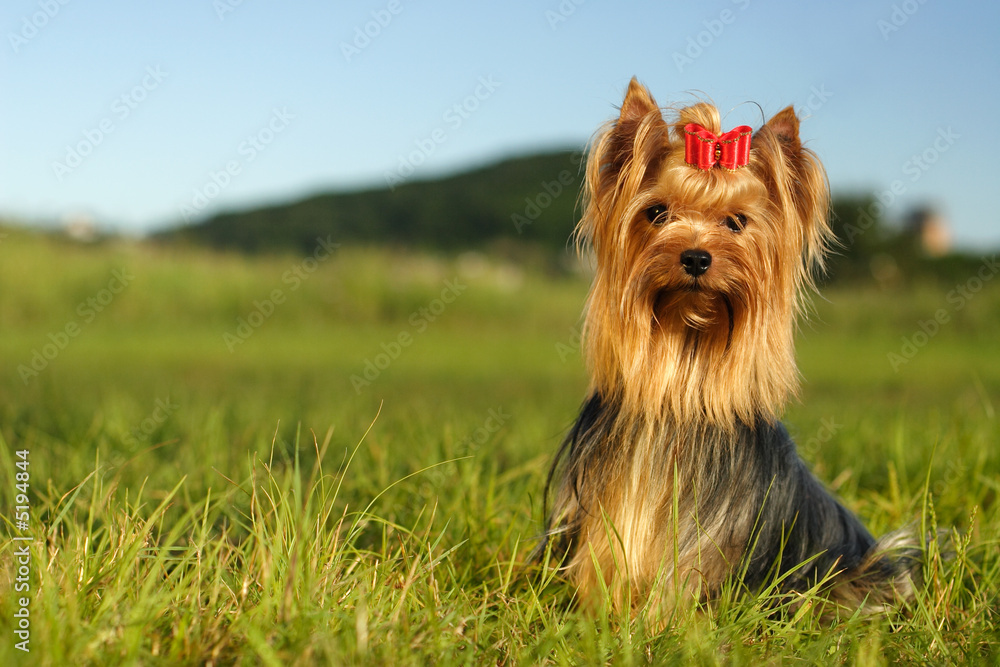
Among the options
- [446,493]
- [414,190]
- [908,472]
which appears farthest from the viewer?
[414,190]

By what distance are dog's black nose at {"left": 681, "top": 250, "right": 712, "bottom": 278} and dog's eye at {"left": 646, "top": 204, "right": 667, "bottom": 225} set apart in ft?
0.63

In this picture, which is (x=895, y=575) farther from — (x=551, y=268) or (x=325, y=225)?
(x=325, y=225)

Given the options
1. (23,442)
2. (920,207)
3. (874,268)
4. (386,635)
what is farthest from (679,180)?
(920,207)

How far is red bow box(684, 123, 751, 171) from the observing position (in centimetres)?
257

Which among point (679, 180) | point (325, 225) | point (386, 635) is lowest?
point (325, 225)

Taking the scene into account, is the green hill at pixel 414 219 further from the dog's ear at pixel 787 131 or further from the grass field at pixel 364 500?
the dog's ear at pixel 787 131

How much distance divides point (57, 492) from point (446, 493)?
5.61 feet

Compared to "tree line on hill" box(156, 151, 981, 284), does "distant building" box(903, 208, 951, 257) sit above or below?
above

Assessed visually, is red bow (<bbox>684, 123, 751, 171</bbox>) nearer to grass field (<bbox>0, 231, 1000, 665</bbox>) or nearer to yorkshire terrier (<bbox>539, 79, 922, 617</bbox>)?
yorkshire terrier (<bbox>539, 79, 922, 617</bbox>)

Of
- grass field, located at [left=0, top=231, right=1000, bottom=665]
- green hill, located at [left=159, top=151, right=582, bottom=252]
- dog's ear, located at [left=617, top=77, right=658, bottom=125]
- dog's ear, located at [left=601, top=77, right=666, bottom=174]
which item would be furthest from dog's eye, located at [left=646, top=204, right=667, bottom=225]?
green hill, located at [left=159, top=151, right=582, bottom=252]

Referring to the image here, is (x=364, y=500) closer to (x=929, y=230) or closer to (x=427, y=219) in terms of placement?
(x=929, y=230)

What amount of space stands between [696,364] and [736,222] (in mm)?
510

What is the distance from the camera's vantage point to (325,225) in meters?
28.8

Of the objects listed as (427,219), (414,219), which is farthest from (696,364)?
(414,219)
